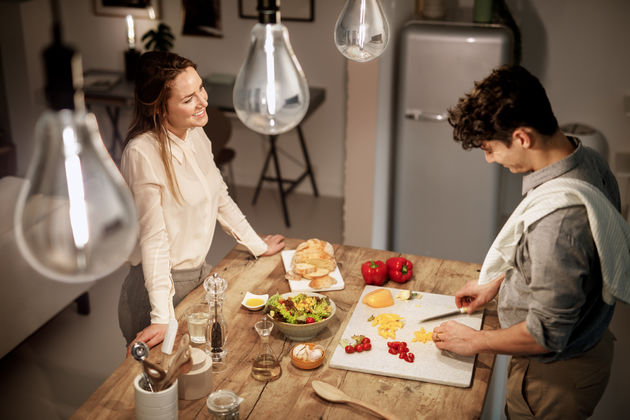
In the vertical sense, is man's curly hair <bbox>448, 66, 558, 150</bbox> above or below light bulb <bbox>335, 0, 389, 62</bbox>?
below

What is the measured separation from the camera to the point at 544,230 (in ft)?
5.55

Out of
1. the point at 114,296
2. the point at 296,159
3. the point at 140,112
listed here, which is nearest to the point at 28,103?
the point at 296,159

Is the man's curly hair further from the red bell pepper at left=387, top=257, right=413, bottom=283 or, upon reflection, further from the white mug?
the white mug

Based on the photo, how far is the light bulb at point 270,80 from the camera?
1314 millimetres

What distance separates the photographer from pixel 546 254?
167 cm

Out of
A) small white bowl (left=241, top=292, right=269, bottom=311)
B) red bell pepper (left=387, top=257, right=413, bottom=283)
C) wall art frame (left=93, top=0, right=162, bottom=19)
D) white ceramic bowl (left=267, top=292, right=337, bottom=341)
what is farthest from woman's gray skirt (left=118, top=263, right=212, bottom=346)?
wall art frame (left=93, top=0, right=162, bottom=19)

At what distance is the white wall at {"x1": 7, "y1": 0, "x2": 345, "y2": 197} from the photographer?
5.50 m

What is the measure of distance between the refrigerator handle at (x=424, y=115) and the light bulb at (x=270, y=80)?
2563 mm

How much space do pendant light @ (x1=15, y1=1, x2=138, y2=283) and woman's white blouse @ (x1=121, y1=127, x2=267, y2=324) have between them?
1.25 metres

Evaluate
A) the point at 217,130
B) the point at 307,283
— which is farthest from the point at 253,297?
the point at 217,130

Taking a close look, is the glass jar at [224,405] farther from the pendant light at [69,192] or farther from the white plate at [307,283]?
the pendant light at [69,192]

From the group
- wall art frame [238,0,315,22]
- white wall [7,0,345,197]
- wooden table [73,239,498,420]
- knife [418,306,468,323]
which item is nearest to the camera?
wooden table [73,239,498,420]

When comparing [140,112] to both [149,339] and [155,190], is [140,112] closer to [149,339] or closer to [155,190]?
[155,190]

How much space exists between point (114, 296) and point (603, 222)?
125 inches
